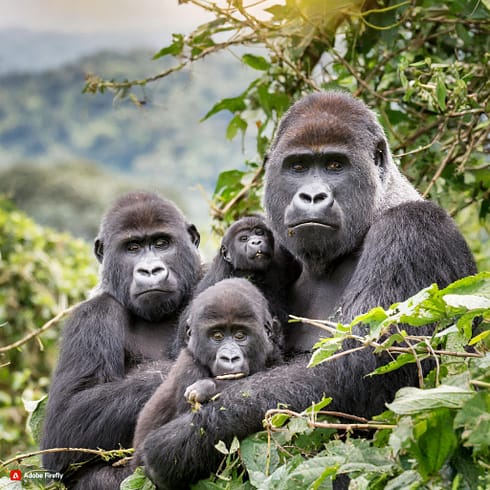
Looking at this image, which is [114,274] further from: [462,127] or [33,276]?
[33,276]

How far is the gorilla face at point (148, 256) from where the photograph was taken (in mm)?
4672

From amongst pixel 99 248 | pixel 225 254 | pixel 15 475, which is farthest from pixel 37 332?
pixel 225 254

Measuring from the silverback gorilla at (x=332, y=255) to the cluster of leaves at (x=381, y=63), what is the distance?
3.29 feet

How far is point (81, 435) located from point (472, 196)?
2589 millimetres

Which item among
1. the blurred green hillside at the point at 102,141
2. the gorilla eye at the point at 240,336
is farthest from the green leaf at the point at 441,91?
the blurred green hillside at the point at 102,141

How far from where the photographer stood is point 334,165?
12.4 feet

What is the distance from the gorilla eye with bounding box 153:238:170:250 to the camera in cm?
489

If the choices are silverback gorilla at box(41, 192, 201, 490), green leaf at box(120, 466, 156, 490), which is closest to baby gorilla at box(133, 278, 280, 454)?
green leaf at box(120, 466, 156, 490)

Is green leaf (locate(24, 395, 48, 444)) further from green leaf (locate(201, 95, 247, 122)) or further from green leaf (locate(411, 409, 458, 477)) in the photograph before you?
green leaf (locate(411, 409, 458, 477))

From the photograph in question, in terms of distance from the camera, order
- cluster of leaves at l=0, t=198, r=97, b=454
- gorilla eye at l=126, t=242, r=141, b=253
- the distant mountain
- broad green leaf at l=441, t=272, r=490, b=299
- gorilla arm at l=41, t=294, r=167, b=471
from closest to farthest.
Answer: broad green leaf at l=441, t=272, r=490, b=299, gorilla arm at l=41, t=294, r=167, b=471, gorilla eye at l=126, t=242, r=141, b=253, cluster of leaves at l=0, t=198, r=97, b=454, the distant mountain

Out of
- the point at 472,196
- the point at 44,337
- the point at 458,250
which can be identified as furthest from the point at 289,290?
the point at 44,337

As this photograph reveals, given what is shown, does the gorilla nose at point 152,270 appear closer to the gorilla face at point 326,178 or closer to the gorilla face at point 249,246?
the gorilla face at point 249,246

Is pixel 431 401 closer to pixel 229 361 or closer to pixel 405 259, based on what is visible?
pixel 405 259

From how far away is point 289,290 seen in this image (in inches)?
170
